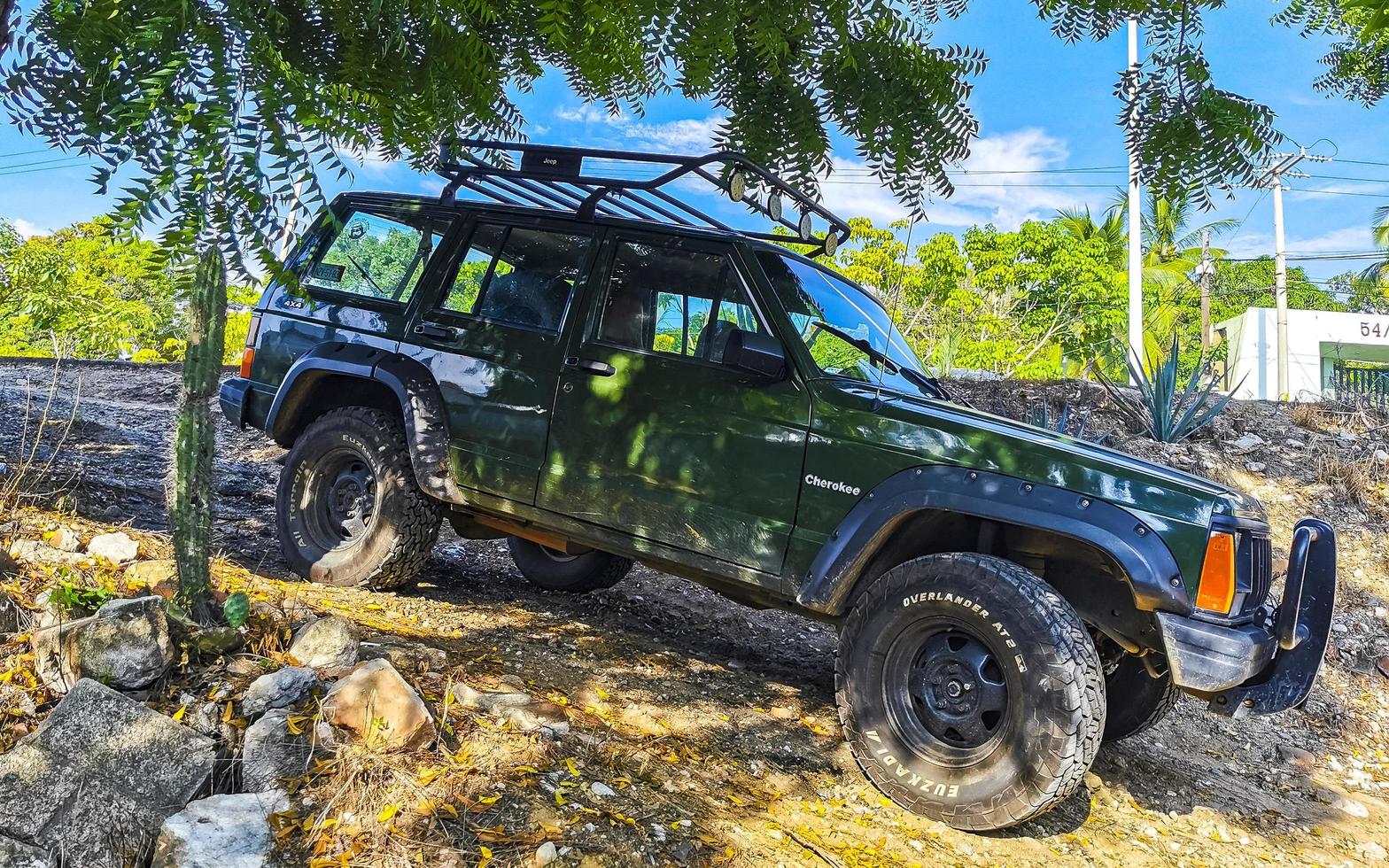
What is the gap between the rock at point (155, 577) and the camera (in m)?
3.48

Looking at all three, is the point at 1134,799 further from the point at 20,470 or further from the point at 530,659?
the point at 20,470

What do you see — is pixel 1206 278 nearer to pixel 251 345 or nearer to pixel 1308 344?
pixel 1308 344

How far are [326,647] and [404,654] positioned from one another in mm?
323

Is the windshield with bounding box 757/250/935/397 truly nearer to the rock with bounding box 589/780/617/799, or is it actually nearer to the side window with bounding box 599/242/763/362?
the side window with bounding box 599/242/763/362

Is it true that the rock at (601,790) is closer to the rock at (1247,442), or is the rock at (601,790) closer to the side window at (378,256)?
the side window at (378,256)

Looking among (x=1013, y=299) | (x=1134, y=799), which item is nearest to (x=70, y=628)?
(x=1134, y=799)

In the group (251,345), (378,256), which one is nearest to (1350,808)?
(378,256)

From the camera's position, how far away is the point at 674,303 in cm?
424

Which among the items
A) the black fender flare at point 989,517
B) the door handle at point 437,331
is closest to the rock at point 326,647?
the black fender flare at point 989,517

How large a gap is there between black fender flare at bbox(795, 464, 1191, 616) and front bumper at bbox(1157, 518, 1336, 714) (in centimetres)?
12

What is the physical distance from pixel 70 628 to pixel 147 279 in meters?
1.63

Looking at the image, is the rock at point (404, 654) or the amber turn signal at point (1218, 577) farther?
the rock at point (404, 654)

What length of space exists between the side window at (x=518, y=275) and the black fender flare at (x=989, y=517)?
1757 millimetres

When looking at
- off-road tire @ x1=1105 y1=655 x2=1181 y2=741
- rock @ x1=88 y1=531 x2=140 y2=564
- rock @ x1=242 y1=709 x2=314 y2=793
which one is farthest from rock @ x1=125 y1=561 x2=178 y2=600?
off-road tire @ x1=1105 y1=655 x2=1181 y2=741
